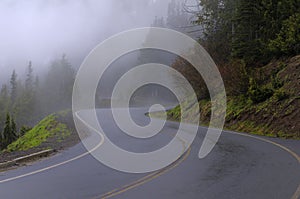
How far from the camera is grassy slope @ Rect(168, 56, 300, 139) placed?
56.3ft

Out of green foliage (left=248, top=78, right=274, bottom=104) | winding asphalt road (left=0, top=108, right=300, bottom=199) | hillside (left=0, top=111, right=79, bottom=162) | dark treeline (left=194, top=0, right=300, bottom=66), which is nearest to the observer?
winding asphalt road (left=0, top=108, right=300, bottom=199)

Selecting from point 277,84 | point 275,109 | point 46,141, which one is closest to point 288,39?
point 277,84

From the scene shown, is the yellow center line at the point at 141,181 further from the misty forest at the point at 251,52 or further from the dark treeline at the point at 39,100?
the dark treeline at the point at 39,100

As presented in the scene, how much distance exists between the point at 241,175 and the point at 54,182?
4.53 meters

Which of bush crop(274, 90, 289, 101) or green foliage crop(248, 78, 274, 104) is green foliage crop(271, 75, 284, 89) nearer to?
green foliage crop(248, 78, 274, 104)

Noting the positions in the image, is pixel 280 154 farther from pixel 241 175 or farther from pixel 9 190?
pixel 9 190

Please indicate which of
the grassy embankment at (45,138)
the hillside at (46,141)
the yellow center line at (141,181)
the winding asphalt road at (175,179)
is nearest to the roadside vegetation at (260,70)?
the winding asphalt road at (175,179)

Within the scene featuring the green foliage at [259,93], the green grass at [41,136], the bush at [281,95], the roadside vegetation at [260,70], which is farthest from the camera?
the green foliage at [259,93]

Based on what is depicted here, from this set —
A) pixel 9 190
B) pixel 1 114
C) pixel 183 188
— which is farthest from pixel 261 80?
pixel 1 114

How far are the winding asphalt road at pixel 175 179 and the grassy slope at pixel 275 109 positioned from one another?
6356 mm

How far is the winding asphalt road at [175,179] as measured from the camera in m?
6.47

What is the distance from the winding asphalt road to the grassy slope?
6356 mm

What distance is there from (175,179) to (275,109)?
13324 mm

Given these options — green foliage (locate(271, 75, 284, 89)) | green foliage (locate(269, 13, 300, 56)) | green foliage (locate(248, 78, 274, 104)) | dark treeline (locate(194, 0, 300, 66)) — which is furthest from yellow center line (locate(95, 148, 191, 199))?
dark treeline (locate(194, 0, 300, 66))
